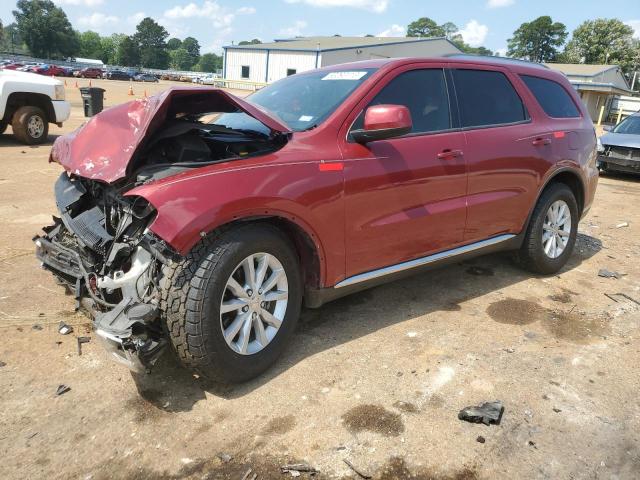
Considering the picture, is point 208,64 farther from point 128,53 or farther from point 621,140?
point 621,140

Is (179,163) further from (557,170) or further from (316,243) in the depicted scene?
(557,170)

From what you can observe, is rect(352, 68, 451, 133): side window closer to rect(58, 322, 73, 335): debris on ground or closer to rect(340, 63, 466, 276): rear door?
rect(340, 63, 466, 276): rear door

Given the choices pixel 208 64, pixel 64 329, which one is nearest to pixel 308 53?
A: pixel 64 329

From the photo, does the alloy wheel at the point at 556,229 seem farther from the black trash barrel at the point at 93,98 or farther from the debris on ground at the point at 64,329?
the black trash barrel at the point at 93,98

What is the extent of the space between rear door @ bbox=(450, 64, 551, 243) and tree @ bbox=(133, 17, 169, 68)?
4565 inches

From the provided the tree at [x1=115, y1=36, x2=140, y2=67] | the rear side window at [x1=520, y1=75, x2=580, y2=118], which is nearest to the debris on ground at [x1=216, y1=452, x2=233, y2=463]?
the rear side window at [x1=520, y1=75, x2=580, y2=118]

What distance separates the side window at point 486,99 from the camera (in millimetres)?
3987

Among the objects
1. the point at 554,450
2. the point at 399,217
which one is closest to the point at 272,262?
the point at 399,217

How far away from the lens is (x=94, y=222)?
3.12 meters

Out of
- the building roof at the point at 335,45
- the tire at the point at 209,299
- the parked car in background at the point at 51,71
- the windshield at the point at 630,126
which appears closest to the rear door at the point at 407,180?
the tire at the point at 209,299

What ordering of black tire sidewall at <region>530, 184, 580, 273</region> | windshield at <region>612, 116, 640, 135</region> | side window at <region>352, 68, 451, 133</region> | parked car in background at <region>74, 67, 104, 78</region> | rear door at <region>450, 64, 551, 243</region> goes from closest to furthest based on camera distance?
side window at <region>352, 68, 451, 133</region> < rear door at <region>450, 64, 551, 243</region> < black tire sidewall at <region>530, 184, 580, 273</region> < windshield at <region>612, 116, 640, 135</region> < parked car in background at <region>74, 67, 104, 78</region>

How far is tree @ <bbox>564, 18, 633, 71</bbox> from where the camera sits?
2968 inches

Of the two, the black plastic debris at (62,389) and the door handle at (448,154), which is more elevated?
the door handle at (448,154)

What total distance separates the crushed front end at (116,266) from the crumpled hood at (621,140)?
1158 cm
